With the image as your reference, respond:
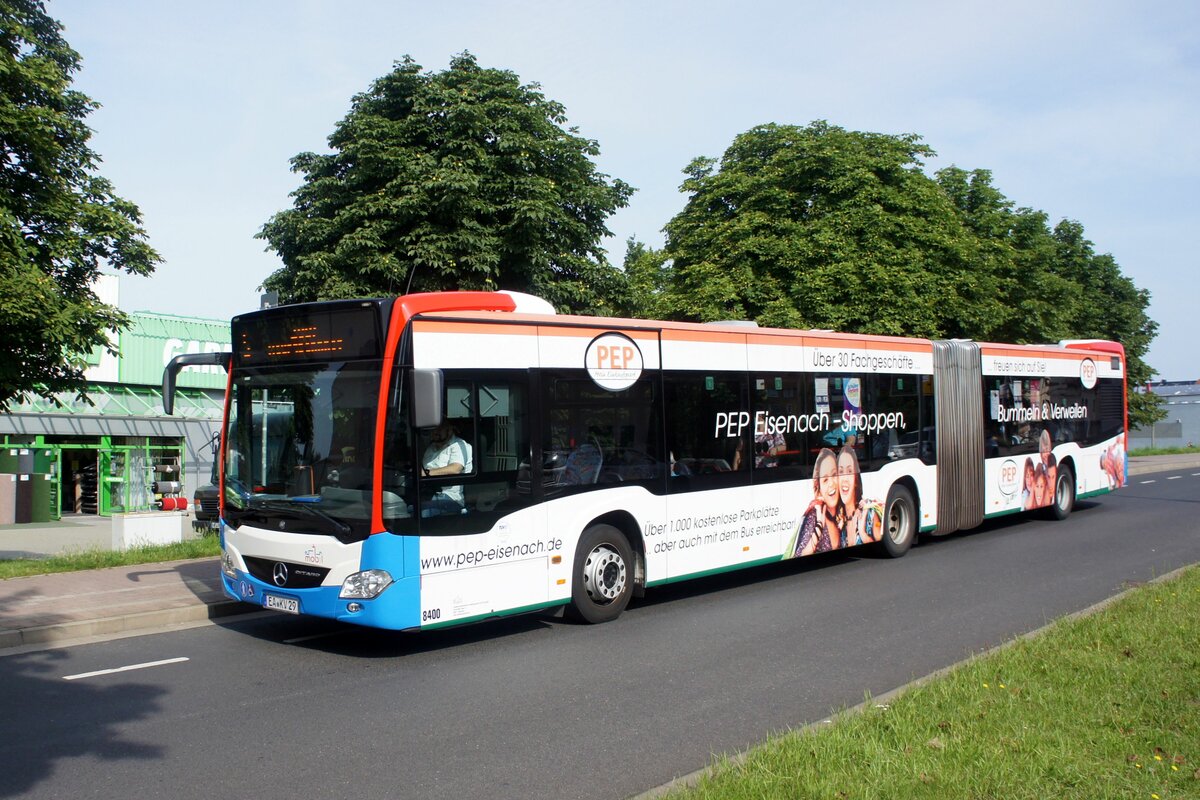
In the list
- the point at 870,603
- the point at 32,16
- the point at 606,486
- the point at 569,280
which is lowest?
the point at 870,603

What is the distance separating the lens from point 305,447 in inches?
340

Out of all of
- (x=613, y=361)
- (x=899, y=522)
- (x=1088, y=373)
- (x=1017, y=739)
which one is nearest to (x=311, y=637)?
(x=613, y=361)

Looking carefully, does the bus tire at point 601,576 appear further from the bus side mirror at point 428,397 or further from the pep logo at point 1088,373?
the pep logo at point 1088,373

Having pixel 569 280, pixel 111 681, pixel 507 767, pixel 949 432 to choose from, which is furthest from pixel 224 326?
pixel 507 767

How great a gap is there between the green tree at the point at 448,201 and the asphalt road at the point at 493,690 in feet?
29.9

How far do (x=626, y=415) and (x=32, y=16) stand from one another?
10780mm

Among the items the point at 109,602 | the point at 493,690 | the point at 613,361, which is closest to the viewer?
the point at 493,690

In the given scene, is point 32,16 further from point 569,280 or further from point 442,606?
point 442,606

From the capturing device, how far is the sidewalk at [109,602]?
368 inches

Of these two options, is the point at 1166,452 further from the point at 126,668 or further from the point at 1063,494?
the point at 126,668

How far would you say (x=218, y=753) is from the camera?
5.96 meters

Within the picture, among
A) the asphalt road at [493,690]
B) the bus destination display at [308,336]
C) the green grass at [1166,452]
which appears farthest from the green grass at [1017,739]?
the green grass at [1166,452]

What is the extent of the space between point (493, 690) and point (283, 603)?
7.63 feet

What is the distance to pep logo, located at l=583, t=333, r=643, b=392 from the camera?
392 inches
